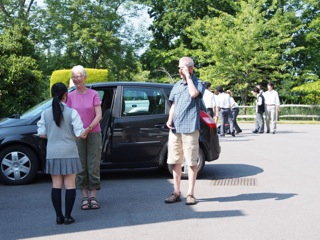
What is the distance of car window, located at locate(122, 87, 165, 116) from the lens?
8.84 metres

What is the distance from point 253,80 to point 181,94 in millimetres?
33135

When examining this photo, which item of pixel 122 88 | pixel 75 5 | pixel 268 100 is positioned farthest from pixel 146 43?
pixel 122 88

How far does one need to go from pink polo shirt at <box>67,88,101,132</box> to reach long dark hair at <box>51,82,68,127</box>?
72cm

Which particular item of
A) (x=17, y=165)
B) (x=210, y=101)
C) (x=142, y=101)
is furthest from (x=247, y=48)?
(x=17, y=165)

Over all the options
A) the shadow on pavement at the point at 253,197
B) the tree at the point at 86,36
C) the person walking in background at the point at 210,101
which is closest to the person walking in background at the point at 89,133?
the shadow on pavement at the point at 253,197

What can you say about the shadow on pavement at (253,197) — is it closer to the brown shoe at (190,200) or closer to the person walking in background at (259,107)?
the brown shoe at (190,200)

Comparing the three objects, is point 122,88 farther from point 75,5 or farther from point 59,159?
point 75,5

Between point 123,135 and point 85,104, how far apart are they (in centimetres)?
218

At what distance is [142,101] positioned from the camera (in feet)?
29.4

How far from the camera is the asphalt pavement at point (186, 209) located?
5504 mm

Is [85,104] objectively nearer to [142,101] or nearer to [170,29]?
[142,101]

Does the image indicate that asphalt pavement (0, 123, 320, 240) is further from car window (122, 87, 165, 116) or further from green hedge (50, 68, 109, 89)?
green hedge (50, 68, 109, 89)

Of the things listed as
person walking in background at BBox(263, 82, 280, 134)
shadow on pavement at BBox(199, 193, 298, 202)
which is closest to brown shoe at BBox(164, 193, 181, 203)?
shadow on pavement at BBox(199, 193, 298, 202)

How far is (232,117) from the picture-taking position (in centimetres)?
1892
